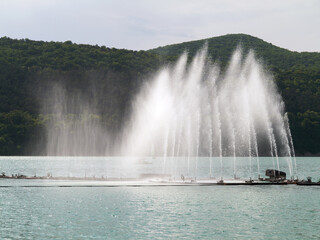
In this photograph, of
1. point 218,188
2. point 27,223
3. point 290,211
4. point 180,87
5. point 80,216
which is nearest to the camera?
point 27,223

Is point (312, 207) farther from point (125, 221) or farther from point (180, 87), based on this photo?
point (180, 87)

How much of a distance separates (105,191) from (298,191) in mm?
31444

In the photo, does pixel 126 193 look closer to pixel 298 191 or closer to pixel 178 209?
pixel 178 209

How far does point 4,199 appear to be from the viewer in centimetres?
7175

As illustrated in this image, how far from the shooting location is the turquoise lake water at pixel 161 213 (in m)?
46.3

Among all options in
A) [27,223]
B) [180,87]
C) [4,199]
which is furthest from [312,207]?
[180,87]

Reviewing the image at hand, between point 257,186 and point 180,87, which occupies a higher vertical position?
point 180,87

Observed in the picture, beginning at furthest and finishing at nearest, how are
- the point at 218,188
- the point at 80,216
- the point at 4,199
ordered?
the point at 218,188, the point at 4,199, the point at 80,216

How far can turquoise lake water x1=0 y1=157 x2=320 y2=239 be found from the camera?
1822 inches

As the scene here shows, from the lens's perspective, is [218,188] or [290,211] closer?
[290,211]

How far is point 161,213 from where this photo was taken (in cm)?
5788

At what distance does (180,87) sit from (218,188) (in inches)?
3118

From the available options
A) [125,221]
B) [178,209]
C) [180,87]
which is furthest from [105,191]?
[180,87]

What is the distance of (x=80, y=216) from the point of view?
55469mm
